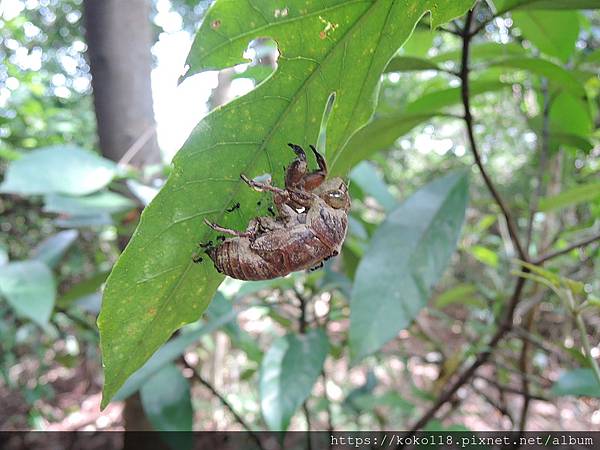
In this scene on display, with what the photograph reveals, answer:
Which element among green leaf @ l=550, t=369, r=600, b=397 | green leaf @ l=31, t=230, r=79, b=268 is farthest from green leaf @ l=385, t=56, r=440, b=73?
green leaf @ l=31, t=230, r=79, b=268

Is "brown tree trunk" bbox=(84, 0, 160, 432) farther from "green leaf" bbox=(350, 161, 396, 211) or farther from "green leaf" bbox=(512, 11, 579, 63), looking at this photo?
"green leaf" bbox=(512, 11, 579, 63)

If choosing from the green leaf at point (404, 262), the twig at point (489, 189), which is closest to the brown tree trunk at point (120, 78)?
the green leaf at point (404, 262)

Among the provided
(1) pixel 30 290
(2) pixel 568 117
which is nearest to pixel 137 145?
(1) pixel 30 290

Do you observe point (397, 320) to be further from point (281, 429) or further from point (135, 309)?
point (135, 309)

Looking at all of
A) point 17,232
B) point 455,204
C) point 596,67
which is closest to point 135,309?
point 455,204

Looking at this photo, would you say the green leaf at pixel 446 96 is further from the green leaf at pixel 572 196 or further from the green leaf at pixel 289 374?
the green leaf at pixel 289 374

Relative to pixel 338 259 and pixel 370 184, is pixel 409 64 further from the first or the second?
pixel 338 259
